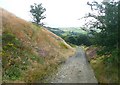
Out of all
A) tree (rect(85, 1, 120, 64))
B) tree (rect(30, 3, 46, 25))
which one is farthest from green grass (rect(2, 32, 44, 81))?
tree (rect(30, 3, 46, 25))

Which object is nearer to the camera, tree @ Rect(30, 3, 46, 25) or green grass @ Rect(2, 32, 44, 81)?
green grass @ Rect(2, 32, 44, 81)

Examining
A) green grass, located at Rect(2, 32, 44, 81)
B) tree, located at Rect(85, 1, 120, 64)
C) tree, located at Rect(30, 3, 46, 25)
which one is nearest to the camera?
tree, located at Rect(85, 1, 120, 64)

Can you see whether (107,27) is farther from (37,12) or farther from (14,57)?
(37,12)

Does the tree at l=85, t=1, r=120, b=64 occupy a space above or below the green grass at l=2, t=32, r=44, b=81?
above

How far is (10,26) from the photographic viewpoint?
3519 centimetres

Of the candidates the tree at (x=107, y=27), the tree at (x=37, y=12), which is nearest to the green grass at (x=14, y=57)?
the tree at (x=107, y=27)

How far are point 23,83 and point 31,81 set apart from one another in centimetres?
139

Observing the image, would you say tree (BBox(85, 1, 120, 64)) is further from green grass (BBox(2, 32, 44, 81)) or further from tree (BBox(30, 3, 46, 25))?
tree (BBox(30, 3, 46, 25))

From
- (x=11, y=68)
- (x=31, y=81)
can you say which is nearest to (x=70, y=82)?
(x=31, y=81)

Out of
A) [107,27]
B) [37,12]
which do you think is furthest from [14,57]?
[37,12]

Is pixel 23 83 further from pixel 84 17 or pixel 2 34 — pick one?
pixel 2 34

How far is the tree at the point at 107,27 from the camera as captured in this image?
51.6 feet

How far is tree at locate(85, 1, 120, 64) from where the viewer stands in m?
15.7

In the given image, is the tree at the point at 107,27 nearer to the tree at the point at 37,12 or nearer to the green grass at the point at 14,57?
the green grass at the point at 14,57
